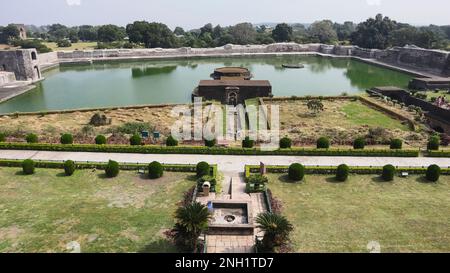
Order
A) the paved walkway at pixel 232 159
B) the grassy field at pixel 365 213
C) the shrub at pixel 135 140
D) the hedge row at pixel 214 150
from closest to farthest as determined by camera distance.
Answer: the grassy field at pixel 365 213 → the paved walkway at pixel 232 159 → the hedge row at pixel 214 150 → the shrub at pixel 135 140

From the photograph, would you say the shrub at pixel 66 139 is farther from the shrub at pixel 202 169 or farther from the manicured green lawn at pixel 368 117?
the manicured green lawn at pixel 368 117

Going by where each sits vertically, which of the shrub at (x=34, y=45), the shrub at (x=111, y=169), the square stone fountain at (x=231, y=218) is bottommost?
the square stone fountain at (x=231, y=218)

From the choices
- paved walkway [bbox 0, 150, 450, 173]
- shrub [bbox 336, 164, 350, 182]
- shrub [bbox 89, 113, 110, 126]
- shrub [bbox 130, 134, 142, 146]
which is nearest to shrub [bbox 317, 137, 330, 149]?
paved walkway [bbox 0, 150, 450, 173]

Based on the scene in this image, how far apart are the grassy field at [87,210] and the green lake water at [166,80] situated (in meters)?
21.1

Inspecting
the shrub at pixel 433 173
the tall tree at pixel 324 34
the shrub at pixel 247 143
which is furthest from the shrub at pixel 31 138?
the tall tree at pixel 324 34

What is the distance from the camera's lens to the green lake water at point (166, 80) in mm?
40594

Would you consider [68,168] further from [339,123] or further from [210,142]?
[339,123]

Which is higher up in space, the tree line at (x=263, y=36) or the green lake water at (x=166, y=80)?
the tree line at (x=263, y=36)

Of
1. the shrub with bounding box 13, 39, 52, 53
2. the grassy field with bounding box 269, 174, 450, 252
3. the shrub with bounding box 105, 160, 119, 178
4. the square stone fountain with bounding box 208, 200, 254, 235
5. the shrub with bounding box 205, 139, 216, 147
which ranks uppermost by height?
the shrub with bounding box 13, 39, 52, 53

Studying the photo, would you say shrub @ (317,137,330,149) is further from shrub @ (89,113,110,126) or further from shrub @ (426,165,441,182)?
shrub @ (89,113,110,126)

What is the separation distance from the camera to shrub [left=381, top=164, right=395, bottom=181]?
59.6 ft

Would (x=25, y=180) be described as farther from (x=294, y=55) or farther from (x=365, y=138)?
(x=294, y=55)

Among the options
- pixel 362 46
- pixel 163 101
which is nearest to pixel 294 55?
pixel 362 46
